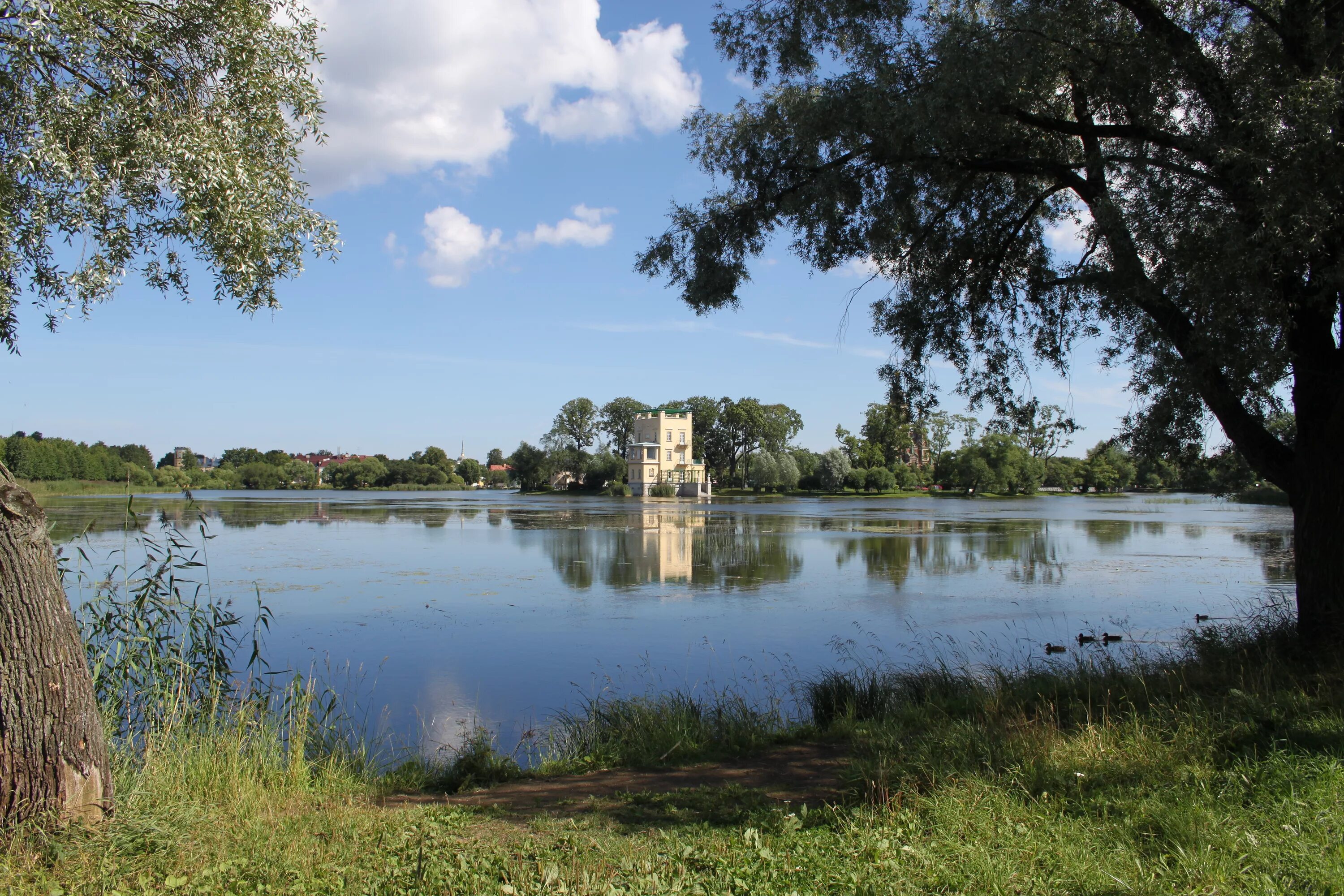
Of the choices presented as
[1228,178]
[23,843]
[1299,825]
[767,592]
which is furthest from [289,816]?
[767,592]

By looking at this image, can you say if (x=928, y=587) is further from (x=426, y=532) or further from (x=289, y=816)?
(x=426, y=532)

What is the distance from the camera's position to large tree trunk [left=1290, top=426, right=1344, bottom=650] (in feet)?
20.5

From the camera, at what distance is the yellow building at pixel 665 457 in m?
85.7

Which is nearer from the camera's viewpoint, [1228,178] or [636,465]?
[1228,178]

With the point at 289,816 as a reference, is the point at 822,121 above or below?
above

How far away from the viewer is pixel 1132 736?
4676mm

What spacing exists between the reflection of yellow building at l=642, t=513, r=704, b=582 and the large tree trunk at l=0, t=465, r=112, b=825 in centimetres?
1420

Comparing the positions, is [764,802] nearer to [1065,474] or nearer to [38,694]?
[38,694]

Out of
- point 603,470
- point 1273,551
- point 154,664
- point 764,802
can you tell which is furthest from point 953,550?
point 603,470

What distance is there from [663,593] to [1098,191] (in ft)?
34.5

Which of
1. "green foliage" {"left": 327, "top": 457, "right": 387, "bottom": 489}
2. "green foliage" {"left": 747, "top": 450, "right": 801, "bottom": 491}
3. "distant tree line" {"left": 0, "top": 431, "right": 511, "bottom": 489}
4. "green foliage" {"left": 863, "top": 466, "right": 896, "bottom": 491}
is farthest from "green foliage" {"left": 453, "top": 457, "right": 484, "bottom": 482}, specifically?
"green foliage" {"left": 863, "top": 466, "right": 896, "bottom": 491}

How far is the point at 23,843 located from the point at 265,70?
475cm

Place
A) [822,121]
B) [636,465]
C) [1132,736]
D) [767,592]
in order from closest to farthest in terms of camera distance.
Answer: [1132,736], [822,121], [767,592], [636,465]

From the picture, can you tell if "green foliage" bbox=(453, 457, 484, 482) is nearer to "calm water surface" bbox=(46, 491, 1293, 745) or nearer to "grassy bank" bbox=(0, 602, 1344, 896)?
"calm water surface" bbox=(46, 491, 1293, 745)
